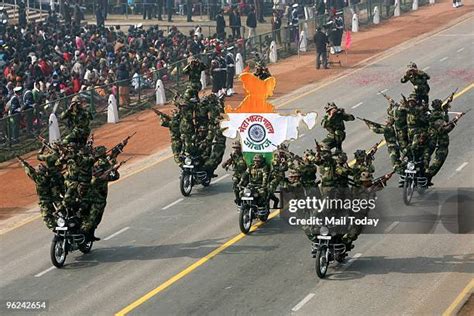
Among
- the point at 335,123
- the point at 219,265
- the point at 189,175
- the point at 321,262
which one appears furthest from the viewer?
the point at 189,175

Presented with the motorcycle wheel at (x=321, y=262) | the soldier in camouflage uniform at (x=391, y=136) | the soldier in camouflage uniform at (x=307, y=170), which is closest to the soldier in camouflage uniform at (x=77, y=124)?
the soldier in camouflage uniform at (x=307, y=170)

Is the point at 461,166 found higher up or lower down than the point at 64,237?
lower down

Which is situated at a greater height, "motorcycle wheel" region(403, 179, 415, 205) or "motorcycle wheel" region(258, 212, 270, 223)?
"motorcycle wheel" region(403, 179, 415, 205)

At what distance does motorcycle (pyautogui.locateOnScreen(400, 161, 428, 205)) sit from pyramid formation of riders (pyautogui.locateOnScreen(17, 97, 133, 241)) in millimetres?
7827

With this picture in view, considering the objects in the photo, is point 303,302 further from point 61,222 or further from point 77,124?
point 77,124

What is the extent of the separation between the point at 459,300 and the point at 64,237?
29.0 ft

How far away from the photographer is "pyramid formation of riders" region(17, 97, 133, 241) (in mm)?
25578

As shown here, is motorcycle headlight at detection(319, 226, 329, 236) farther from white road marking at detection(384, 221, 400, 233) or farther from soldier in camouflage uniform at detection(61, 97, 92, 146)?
soldier in camouflage uniform at detection(61, 97, 92, 146)

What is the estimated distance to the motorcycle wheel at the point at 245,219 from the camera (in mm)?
26906

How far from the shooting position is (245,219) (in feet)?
88.8

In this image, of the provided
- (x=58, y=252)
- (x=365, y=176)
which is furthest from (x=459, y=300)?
(x=58, y=252)

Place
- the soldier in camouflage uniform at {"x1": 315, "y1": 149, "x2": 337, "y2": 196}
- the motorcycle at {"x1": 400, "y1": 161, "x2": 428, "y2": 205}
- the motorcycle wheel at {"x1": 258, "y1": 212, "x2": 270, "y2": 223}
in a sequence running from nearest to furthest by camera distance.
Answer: the soldier in camouflage uniform at {"x1": 315, "y1": 149, "x2": 337, "y2": 196} → the motorcycle wheel at {"x1": 258, "y1": 212, "x2": 270, "y2": 223} → the motorcycle at {"x1": 400, "y1": 161, "x2": 428, "y2": 205}

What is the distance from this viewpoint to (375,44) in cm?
5859

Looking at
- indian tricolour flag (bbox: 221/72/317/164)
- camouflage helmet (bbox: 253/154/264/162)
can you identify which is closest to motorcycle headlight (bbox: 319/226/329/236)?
camouflage helmet (bbox: 253/154/264/162)
